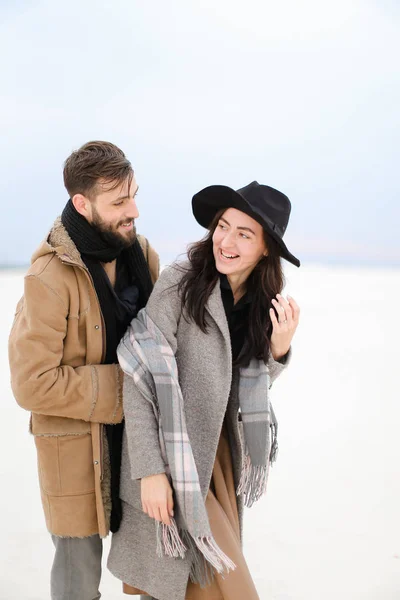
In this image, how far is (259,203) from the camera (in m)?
1.65

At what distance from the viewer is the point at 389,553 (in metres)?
2.75

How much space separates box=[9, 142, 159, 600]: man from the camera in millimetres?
1611

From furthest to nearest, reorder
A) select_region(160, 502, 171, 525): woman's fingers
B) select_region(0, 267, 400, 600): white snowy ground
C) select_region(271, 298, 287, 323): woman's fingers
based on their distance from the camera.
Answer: select_region(0, 267, 400, 600): white snowy ground, select_region(271, 298, 287, 323): woman's fingers, select_region(160, 502, 171, 525): woman's fingers

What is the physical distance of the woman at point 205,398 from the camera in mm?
1592

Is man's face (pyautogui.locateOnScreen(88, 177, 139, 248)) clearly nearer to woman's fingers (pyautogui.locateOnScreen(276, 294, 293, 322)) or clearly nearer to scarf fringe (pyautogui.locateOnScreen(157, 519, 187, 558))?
woman's fingers (pyautogui.locateOnScreen(276, 294, 293, 322))

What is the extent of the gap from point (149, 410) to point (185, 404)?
0.33 feet

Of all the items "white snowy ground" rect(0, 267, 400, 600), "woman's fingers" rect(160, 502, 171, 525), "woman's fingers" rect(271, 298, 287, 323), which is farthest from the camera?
"white snowy ground" rect(0, 267, 400, 600)

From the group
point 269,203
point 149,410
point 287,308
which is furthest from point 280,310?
point 149,410

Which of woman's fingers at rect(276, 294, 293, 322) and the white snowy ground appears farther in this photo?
the white snowy ground

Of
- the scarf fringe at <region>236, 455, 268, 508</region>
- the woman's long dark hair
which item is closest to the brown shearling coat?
the woman's long dark hair

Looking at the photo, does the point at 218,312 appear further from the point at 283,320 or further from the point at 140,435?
the point at 140,435

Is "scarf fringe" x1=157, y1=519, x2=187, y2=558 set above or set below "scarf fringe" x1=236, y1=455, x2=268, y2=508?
below

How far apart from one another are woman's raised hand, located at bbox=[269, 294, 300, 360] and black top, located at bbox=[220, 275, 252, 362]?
92 mm

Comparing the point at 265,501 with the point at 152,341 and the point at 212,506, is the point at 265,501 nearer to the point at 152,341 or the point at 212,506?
the point at 212,506
